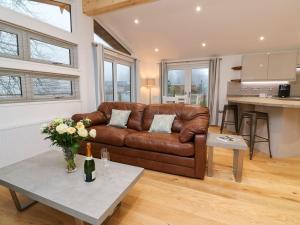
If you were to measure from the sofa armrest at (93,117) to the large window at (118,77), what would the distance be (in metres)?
1.13

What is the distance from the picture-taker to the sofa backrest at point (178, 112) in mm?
2743

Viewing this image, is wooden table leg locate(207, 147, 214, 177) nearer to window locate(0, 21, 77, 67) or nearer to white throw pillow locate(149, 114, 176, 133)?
white throw pillow locate(149, 114, 176, 133)

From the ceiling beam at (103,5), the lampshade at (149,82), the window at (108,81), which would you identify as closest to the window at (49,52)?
the ceiling beam at (103,5)

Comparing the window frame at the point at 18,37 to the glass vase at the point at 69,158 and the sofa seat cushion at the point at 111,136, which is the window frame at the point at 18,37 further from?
the glass vase at the point at 69,158

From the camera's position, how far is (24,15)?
2500mm

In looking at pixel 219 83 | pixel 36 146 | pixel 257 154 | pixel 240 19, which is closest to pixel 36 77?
pixel 36 146

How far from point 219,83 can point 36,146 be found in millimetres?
5112

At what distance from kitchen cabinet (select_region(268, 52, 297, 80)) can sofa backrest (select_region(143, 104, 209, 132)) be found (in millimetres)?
2890

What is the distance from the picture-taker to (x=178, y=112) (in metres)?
2.89

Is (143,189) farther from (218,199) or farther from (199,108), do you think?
(199,108)

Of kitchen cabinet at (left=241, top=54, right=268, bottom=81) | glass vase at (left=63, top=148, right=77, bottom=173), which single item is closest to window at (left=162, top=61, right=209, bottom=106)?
kitchen cabinet at (left=241, top=54, right=268, bottom=81)

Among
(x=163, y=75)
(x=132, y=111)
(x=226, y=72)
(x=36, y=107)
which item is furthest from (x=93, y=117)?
(x=226, y=72)

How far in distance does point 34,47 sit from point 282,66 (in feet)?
18.0

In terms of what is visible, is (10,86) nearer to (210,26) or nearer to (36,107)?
(36,107)
